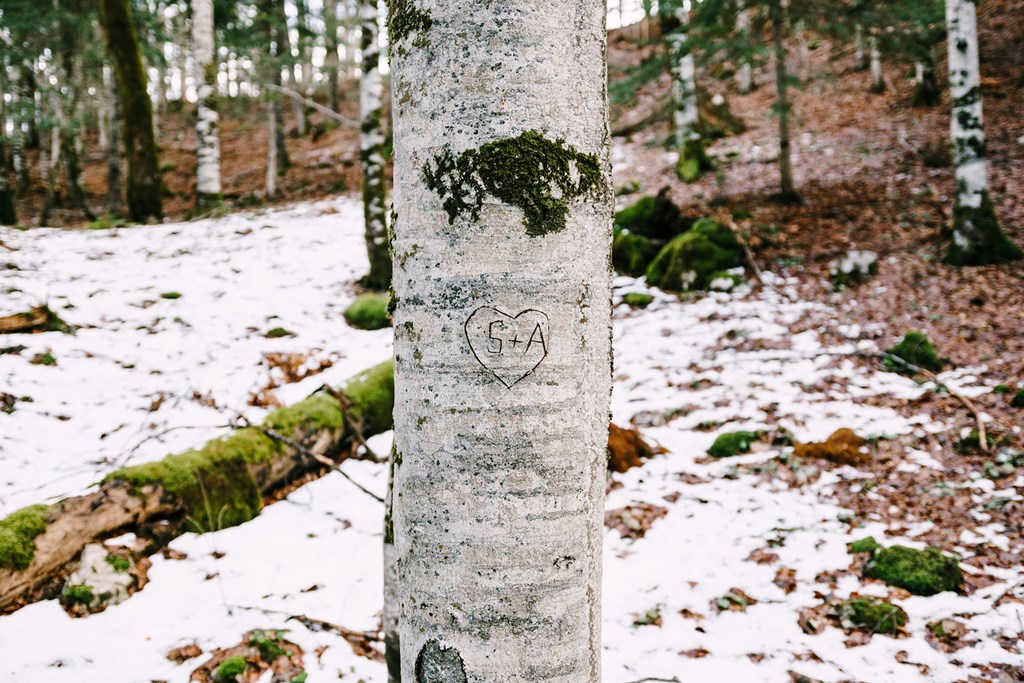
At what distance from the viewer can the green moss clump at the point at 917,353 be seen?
5410 mm

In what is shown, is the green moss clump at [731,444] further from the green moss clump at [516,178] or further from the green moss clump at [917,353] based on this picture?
the green moss clump at [516,178]

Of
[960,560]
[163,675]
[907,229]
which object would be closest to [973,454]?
[960,560]

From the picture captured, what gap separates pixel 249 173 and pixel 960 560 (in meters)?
20.0

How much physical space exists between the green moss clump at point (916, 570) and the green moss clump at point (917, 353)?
294 centimetres

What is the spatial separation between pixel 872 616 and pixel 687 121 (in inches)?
463

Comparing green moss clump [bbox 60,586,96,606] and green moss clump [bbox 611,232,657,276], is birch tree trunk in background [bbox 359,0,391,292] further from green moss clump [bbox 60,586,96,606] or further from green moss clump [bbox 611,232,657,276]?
green moss clump [bbox 60,586,96,606]

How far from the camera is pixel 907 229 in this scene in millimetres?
8453

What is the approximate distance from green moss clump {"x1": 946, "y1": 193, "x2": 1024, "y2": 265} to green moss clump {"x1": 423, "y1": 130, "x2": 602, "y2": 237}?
8.50 metres

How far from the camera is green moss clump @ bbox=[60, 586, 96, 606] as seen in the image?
8.94 feet

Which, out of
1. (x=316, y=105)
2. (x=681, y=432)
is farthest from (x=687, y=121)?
(x=681, y=432)

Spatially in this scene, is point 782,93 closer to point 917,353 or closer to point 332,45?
point 917,353

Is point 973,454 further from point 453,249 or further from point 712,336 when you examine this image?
point 453,249

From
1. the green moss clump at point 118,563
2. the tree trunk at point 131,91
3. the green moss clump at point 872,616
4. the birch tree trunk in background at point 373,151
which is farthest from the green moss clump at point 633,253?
the tree trunk at point 131,91

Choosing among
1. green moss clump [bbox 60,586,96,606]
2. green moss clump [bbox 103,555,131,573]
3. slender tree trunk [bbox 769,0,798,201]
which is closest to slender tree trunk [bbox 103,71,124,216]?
green moss clump [bbox 103,555,131,573]
